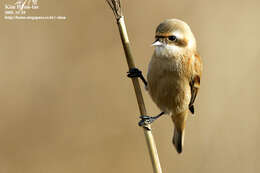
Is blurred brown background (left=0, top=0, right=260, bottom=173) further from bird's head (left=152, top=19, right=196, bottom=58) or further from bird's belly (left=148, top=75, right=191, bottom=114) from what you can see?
bird's head (left=152, top=19, right=196, bottom=58)

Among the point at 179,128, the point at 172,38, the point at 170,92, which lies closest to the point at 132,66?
the point at 172,38

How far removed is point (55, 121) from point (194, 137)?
5.10 ft

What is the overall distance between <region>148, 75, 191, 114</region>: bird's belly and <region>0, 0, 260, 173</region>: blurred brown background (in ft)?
3.10

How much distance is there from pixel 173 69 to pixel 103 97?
1.58m

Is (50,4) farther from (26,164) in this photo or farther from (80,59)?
(26,164)

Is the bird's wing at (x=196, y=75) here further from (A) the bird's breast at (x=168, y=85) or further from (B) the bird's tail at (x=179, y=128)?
(B) the bird's tail at (x=179, y=128)

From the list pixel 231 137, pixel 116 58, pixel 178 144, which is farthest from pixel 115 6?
pixel 231 137

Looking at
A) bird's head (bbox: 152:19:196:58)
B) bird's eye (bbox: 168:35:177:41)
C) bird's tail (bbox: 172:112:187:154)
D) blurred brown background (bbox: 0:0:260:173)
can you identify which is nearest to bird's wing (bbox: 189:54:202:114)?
bird's head (bbox: 152:19:196:58)

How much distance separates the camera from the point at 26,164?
4309 millimetres

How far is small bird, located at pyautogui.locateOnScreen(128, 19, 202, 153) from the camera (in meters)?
3.02

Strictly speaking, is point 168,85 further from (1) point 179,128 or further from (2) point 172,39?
(1) point 179,128

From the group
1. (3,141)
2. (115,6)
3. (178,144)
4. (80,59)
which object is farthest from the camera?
(80,59)

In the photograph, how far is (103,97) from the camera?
15.3ft

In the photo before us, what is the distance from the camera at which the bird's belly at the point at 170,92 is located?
3.31 m
